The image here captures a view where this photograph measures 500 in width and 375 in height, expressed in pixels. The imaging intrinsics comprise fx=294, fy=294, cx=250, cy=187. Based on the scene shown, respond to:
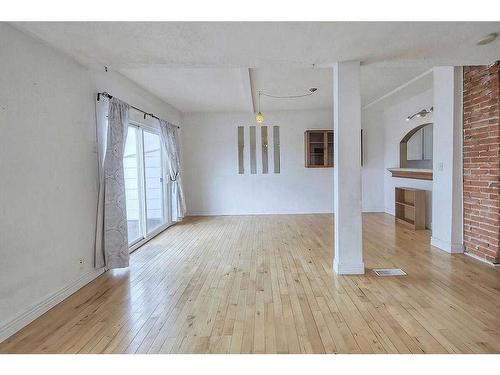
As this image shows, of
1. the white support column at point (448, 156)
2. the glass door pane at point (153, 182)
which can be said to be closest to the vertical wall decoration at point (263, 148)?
the glass door pane at point (153, 182)

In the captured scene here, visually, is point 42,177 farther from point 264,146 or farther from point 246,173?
point 264,146

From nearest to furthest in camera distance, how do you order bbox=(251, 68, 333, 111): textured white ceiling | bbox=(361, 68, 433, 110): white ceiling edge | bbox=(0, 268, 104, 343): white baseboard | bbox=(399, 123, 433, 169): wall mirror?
bbox=(0, 268, 104, 343): white baseboard → bbox=(251, 68, 333, 111): textured white ceiling → bbox=(361, 68, 433, 110): white ceiling edge → bbox=(399, 123, 433, 169): wall mirror

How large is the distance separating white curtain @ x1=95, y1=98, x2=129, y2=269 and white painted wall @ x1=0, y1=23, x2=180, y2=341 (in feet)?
0.30

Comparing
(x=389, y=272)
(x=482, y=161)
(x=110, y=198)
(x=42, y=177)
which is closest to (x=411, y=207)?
(x=482, y=161)

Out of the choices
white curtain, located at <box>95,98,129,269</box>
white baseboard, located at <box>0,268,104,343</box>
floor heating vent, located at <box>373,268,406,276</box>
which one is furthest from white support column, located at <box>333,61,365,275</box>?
white baseboard, located at <box>0,268,104,343</box>

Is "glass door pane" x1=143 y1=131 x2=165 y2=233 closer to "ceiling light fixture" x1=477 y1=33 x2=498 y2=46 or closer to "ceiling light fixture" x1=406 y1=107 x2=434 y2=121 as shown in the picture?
"ceiling light fixture" x1=477 y1=33 x2=498 y2=46

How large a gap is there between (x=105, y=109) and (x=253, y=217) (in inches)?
164

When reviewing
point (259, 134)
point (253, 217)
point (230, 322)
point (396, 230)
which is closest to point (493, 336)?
point (230, 322)

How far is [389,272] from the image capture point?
3.25 meters

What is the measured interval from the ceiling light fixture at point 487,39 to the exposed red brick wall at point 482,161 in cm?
79

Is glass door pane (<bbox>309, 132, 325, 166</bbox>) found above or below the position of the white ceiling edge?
below

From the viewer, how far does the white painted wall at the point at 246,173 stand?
710 cm

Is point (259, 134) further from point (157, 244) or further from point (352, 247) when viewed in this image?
point (352, 247)

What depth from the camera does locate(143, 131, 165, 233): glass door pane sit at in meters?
5.29
